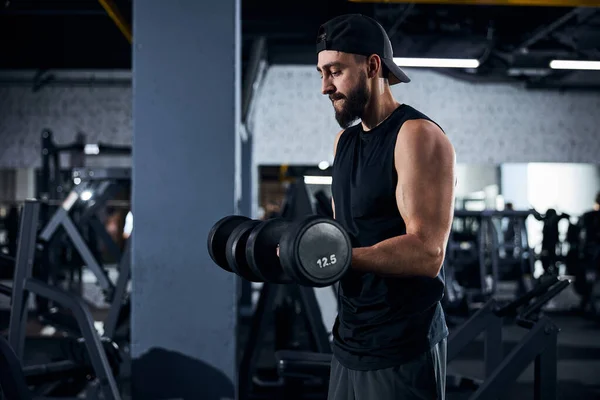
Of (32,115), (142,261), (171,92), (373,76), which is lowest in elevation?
(142,261)

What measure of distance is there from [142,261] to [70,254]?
14.5ft

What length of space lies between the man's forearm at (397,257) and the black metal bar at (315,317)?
1.84 meters

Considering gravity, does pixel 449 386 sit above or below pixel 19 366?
below

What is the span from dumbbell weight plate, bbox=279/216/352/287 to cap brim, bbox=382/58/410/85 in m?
0.39

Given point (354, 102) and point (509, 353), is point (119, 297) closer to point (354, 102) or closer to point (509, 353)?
point (509, 353)

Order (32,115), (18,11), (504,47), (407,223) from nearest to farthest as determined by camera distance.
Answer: (407,223) → (18,11) → (504,47) → (32,115)

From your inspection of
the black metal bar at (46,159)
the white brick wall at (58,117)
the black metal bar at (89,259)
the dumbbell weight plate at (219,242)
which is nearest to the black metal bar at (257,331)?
the dumbbell weight plate at (219,242)

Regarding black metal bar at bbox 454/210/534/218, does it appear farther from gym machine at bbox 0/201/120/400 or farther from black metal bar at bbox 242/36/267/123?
Answer: gym machine at bbox 0/201/120/400

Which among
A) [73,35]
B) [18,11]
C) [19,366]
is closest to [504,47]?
[73,35]

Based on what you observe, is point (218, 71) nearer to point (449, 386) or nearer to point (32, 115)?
point (449, 386)

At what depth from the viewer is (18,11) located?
5.45 meters

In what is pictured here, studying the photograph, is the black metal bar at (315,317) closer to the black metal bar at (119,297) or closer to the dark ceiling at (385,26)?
the black metal bar at (119,297)

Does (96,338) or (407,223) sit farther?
(96,338)

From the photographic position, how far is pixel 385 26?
668 cm
